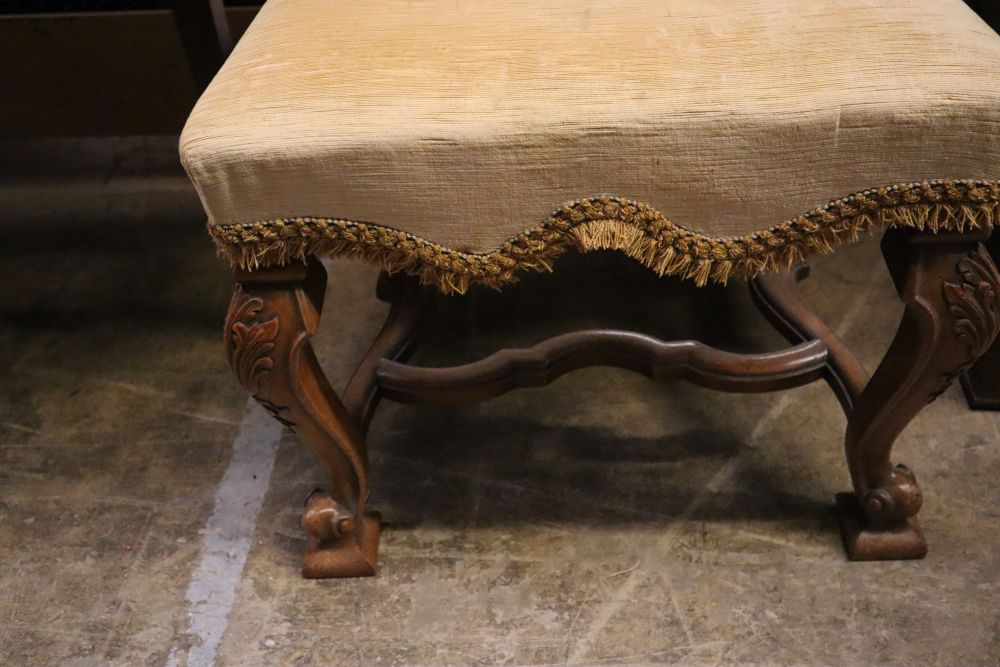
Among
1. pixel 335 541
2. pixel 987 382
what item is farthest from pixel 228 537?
pixel 987 382

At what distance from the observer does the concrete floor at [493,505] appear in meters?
0.99

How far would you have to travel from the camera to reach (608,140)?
0.75 metres

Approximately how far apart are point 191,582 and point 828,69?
854 mm

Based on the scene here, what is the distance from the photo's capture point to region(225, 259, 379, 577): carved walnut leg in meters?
0.85

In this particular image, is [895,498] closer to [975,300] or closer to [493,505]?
[975,300]

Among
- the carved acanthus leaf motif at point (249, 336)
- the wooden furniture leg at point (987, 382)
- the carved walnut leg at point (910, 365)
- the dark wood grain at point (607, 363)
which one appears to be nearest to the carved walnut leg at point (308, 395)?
the carved acanthus leaf motif at point (249, 336)

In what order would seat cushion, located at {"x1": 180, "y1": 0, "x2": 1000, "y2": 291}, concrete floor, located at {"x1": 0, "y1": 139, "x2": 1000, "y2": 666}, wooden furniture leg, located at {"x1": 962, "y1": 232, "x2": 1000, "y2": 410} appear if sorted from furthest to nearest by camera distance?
wooden furniture leg, located at {"x1": 962, "y1": 232, "x2": 1000, "y2": 410} → concrete floor, located at {"x1": 0, "y1": 139, "x2": 1000, "y2": 666} → seat cushion, located at {"x1": 180, "y1": 0, "x2": 1000, "y2": 291}

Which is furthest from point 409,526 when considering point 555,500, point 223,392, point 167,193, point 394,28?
point 167,193

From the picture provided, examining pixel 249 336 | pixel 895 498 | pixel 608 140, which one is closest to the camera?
pixel 608 140

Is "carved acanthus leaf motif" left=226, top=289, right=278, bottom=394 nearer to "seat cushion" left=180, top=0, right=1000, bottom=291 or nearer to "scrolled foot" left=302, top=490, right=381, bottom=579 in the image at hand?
"seat cushion" left=180, top=0, right=1000, bottom=291

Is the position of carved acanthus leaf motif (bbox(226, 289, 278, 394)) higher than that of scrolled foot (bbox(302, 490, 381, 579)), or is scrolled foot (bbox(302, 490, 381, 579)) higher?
carved acanthus leaf motif (bbox(226, 289, 278, 394))

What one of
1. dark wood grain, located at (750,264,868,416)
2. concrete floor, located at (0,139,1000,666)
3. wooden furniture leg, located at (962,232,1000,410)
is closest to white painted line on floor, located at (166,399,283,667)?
concrete floor, located at (0,139,1000,666)

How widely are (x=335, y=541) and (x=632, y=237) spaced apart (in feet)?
1.64

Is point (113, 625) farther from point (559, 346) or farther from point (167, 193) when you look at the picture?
point (167, 193)
